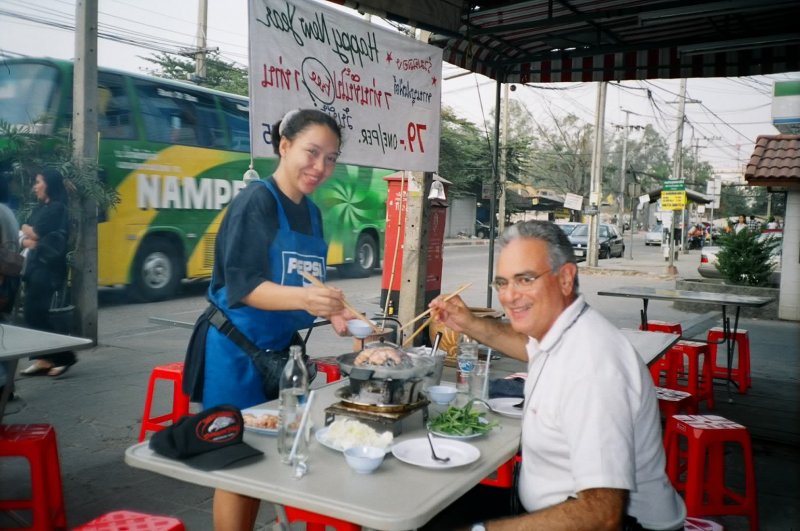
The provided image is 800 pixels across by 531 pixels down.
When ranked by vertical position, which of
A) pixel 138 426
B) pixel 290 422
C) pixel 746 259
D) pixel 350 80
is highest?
pixel 350 80

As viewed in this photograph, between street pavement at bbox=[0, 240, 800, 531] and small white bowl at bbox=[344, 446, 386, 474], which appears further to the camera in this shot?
street pavement at bbox=[0, 240, 800, 531]

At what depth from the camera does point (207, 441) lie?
6.15ft

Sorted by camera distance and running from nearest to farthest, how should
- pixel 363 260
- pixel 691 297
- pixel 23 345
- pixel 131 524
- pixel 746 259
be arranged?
pixel 131 524
pixel 23 345
pixel 691 297
pixel 746 259
pixel 363 260

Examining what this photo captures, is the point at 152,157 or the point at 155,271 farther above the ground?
the point at 152,157

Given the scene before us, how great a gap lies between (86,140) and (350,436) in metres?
6.24

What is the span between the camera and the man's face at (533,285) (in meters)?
2.00

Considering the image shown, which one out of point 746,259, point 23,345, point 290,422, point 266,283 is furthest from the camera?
point 746,259

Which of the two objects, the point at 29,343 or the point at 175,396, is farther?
the point at 175,396

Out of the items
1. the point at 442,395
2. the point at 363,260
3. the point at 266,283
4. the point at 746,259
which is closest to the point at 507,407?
the point at 442,395

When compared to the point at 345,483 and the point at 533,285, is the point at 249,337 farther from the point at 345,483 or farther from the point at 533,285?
the point at 533,285

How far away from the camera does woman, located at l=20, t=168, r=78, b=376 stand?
6.78 m

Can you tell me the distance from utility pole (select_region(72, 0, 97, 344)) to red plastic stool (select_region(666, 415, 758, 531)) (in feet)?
20.7

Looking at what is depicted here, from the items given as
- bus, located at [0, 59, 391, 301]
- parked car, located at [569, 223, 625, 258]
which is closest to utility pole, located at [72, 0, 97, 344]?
bus, located at [0, 59, 391, 301]

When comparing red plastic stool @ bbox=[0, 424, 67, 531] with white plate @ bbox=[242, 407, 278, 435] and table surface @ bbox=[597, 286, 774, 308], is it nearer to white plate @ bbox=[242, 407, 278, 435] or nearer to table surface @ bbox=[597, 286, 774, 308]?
white plate @ bbox=[242, 407, 278, 435]
